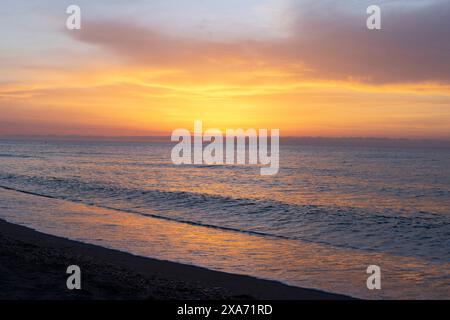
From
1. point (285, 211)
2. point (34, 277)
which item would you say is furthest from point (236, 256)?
point (285, 211)

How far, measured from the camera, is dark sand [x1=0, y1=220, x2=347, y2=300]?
27.4 feet

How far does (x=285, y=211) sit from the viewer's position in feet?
76.5

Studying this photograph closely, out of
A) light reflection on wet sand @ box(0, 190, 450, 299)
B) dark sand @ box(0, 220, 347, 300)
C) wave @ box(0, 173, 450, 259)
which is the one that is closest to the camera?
dark sand @ box(0, 220, 347, 300)

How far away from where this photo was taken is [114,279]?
954 centimetres

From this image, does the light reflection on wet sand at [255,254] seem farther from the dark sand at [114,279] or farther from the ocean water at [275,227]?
the dark sand at [114,279]

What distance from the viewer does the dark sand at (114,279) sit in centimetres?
834

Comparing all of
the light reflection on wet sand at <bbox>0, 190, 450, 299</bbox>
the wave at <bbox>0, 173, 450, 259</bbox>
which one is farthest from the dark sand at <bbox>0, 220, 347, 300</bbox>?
the wave at <bbox>0, 173, 450, 259</bbox>

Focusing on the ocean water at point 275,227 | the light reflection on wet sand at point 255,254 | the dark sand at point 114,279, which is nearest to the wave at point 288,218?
the ocean water at point 275,227

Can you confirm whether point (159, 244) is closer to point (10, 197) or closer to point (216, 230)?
point (216, 230)

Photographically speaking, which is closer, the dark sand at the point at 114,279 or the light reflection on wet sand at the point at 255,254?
the dark sand at the point at 114,279

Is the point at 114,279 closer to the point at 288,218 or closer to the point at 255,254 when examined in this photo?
the point at 255,254

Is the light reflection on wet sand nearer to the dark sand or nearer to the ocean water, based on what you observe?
the ocean water

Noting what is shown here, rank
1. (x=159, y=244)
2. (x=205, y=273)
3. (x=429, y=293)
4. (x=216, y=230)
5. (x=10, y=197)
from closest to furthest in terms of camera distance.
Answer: (x=429, y=293), (x=205, y=273), (x=159, y=244), (x=216, y=230), (x=10, y=197)

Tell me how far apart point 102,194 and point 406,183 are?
1065 inches
